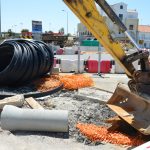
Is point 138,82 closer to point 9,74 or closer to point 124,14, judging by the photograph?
point 9,74

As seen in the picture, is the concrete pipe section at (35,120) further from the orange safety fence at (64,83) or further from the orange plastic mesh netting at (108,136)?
the orange safety fence at (64,83)

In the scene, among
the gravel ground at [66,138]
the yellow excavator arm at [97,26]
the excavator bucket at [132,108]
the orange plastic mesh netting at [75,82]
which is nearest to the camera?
the gravel ground at [66,138]

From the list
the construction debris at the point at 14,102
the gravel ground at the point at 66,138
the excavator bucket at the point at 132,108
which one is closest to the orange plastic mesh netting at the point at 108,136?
the gravel ground at the point at 66,138

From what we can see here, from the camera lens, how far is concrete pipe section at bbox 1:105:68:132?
681cm

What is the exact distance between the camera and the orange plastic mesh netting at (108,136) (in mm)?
6566

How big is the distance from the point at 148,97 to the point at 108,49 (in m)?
1.18

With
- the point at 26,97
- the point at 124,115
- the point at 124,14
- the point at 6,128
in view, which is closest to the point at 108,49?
the point at 124,115

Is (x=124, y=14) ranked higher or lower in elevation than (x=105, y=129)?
higher

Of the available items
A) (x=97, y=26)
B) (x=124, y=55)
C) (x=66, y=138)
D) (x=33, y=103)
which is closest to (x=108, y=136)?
(x=66, y=138)

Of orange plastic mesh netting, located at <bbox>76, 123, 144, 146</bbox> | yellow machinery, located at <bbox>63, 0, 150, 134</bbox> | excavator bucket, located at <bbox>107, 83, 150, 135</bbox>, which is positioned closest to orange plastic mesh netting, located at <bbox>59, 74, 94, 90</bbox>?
excavator bucket, located at <bbox>107, 83, 150, 135</bbox>

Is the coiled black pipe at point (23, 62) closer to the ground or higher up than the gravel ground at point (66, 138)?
higher up

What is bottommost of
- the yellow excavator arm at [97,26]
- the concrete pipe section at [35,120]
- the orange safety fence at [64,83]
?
the concrete pipe section at [35,120]

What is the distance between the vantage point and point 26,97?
939 centimetres

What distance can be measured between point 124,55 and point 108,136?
61.0 inches
